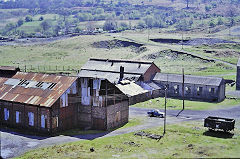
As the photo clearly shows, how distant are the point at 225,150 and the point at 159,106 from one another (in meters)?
27.0

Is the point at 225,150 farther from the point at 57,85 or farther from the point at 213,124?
the point at 57,85

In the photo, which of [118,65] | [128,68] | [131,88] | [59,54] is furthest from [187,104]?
[59,54]

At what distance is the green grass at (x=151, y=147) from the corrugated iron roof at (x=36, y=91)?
817 centimetres

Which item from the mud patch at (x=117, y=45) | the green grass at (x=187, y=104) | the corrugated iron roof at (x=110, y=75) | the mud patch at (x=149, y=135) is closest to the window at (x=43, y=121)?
the mud patch at (x=149, y=135)

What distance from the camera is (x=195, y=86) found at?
76562mm

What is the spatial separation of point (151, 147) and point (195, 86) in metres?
35.5

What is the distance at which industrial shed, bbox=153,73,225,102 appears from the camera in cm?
7394

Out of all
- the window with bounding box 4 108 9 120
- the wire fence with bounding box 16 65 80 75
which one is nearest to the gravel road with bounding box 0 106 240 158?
the window with bounding box 4 108 9 120

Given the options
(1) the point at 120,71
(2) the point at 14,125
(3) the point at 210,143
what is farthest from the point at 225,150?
(1) the point at 120,71

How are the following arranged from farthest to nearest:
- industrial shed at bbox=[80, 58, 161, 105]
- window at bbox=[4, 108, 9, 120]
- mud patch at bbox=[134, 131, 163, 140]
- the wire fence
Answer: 1. the wire fence
2. industrial shed at bbox=[80, 58, 161, 105]
3. window at bbox=[4, 108, 9, 120]
4. mud patch at bbox=[134, 131, 163, 140]

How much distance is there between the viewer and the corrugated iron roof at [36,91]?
5016 cm

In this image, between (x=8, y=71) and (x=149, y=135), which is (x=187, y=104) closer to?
(x=149, y=135)

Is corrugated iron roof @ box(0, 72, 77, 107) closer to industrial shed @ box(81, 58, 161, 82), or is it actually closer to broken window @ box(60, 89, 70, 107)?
broken window @ box(60, 89, 70, 107)

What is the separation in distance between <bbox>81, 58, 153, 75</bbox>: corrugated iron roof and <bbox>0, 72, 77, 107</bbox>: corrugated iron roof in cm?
2928
